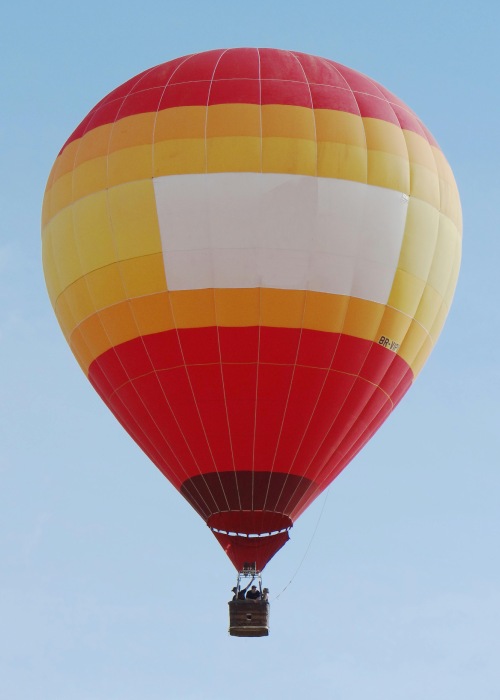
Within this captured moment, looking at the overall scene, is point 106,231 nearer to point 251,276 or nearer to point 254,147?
point 251,276

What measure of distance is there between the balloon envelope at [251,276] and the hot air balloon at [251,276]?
22mm

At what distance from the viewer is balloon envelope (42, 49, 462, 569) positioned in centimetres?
2527

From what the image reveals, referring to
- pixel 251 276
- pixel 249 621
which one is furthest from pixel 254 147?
pixel 249 621

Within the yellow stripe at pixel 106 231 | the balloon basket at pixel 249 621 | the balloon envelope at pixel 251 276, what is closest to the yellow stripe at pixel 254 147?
the balloon envelope at pixel 251 276

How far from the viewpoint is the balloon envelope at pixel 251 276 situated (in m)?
25.3

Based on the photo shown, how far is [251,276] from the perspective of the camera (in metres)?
25.2

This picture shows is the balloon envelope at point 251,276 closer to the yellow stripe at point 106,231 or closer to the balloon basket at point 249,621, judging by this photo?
the yellow stripe at point 106,231

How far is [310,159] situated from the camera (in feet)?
83.4

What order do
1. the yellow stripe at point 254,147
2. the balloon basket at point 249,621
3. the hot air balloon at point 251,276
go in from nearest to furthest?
the balloon basket at point 249,621 < the hot air balloon at point 251,276 < the yellow stripe at point 254,147

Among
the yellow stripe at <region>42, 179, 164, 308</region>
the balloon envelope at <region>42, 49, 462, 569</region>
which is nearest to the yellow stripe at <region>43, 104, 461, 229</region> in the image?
the balloon envelope at <region>42, 49, 462, 569</region>

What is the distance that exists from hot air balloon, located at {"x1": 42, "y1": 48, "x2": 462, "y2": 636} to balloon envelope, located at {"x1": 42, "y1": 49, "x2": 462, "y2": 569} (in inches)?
0.9

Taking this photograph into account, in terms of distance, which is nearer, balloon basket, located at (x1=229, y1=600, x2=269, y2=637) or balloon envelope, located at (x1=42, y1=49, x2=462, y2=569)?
balloon basket, located at (x1=229, y1=600, x2=269, y2=637)

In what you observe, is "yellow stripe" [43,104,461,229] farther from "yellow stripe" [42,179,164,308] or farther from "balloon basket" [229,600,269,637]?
"balloon basket" [229,600,269,637]

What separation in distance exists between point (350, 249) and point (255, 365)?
166 centimetres
